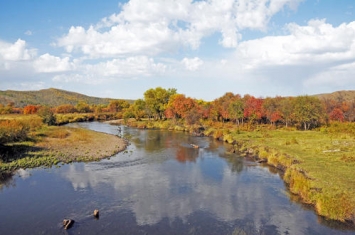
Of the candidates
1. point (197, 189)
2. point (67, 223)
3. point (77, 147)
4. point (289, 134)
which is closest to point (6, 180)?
point (67, 223)

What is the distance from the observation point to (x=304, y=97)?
8306 centimetres

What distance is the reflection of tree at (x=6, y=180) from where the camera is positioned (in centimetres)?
3242

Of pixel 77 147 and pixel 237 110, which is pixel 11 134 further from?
pixel 237 110

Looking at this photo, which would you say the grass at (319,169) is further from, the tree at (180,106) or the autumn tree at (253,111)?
the tree at (180,106)

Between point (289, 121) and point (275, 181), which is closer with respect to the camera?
point (275, 181)

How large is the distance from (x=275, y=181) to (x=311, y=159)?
810 cm

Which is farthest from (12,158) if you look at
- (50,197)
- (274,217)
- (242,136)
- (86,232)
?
(242,136)

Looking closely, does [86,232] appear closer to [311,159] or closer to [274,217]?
[274,217]

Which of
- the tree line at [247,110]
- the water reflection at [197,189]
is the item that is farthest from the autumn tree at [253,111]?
the water reflection at [197,189]

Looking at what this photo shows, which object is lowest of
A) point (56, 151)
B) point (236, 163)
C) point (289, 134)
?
point (236, 163)

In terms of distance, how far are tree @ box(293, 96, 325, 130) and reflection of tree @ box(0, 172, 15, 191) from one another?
69.4m

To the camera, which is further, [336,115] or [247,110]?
[336,115]

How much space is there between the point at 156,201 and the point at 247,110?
219 ft

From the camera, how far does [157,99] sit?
120062mm
